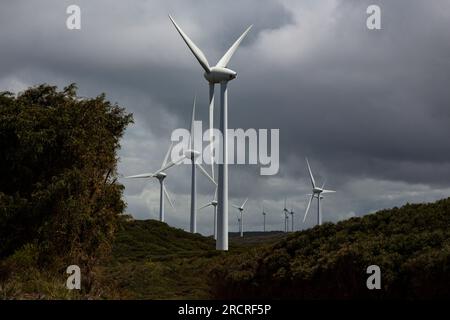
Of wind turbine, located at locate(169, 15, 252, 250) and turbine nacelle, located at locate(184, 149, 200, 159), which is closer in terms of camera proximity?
wind turbine, located at locate(169, 15, 252, 250)

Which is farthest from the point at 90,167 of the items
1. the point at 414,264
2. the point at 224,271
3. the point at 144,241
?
the point at 144,241

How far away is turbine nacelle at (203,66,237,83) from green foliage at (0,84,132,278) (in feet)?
121

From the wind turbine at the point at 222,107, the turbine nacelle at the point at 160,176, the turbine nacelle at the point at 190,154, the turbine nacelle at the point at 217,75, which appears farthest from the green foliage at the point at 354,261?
the turbine nacelle at the point at 160,176

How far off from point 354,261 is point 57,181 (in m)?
13.3

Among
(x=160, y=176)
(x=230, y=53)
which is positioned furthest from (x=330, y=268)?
(x=160, y=176)

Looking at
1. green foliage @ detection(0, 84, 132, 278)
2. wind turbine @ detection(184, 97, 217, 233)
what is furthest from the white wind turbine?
green foliage @ detection(0, 84, 132, 278)

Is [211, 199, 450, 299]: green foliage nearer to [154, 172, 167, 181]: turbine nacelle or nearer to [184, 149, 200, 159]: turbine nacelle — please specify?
[184, 149, 200, 159]: turbine nacelle

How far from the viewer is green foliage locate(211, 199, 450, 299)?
23.2 metres

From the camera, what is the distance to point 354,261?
82.4 feet

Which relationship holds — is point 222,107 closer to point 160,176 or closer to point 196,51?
point 196,51

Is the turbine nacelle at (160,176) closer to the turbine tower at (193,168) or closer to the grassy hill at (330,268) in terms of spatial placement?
the turbine tower at (193,168)

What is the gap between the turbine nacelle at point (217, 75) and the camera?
6819 centimetres

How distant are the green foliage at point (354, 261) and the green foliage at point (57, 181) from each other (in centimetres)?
668

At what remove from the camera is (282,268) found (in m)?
28.5
